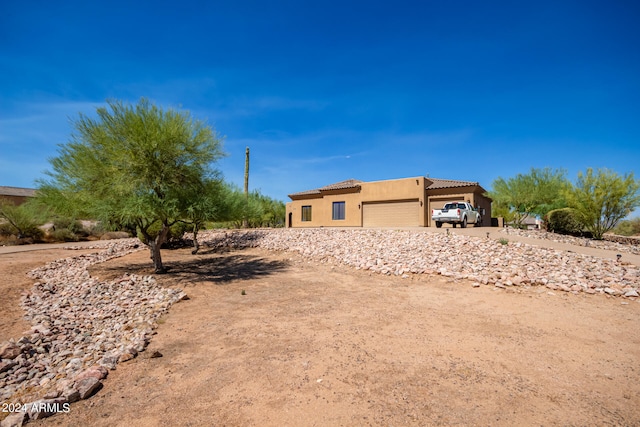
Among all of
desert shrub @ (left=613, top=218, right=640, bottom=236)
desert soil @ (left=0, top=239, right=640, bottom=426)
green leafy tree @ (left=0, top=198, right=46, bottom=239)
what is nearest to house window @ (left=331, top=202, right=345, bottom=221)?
desert soil @ (left=0, top=239, right=640, bottom=426)

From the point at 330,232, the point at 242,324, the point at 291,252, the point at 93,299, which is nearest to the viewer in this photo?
the point at 242,324

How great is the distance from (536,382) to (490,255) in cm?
788

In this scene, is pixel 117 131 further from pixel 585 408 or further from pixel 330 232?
pixel 585 408

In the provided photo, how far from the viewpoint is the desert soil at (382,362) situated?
10.7 feet

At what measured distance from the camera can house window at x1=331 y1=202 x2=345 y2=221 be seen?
27470mm

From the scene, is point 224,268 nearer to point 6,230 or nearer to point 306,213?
point 306,213

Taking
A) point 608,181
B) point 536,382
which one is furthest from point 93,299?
point 608,181

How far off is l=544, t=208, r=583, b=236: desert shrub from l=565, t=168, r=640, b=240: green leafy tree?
319 mm

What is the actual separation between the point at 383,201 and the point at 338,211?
446 centimetres

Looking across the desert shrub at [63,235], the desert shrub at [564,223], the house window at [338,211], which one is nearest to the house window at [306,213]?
the house window at [338,211]

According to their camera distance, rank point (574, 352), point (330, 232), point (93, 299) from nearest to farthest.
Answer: point (574, 352)
point (93, 299)
point (330, 232)

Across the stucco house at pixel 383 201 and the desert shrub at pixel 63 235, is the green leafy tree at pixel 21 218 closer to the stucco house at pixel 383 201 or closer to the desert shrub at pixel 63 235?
the desert shrub at pixel 63 235

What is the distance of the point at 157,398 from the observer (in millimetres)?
3621

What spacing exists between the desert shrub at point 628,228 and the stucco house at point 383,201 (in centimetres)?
1999
